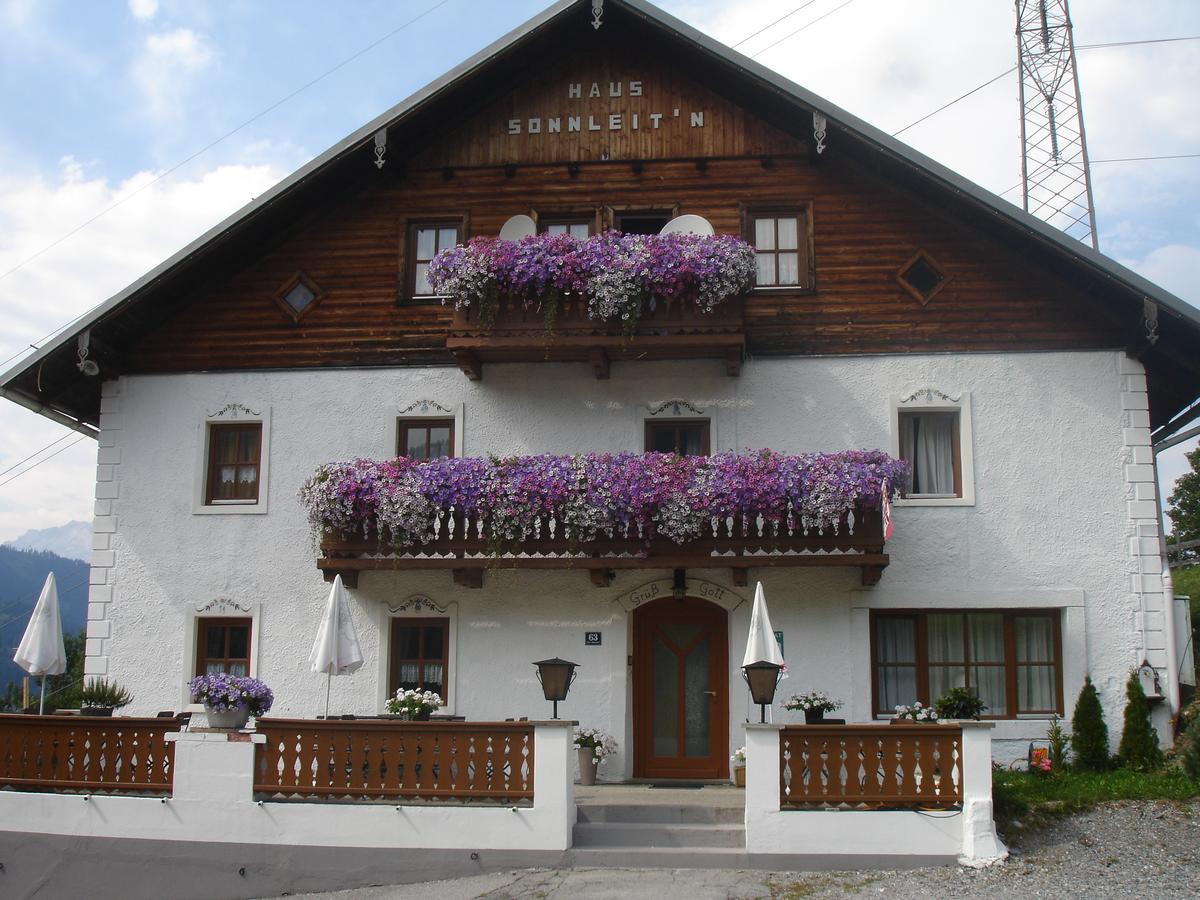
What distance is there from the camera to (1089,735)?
1551cm

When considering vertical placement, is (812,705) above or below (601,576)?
below

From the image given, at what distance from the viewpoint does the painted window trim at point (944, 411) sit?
1642 cm

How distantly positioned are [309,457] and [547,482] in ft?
12.3

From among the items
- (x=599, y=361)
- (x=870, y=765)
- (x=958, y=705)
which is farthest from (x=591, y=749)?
(x=599, y=361)

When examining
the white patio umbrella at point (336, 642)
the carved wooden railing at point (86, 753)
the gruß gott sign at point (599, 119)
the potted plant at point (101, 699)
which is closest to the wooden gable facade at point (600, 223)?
the gruß gott sign at point (599, 119)

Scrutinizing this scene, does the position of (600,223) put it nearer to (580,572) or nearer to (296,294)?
(296,294)

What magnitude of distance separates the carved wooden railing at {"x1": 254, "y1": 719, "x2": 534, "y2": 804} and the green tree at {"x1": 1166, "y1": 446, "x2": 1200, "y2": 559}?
1184 inches

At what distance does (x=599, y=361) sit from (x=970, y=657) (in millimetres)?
6069

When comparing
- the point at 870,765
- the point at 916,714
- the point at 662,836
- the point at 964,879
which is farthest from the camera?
the point at 916,714

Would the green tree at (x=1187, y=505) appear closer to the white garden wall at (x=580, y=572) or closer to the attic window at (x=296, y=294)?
the white garden wall at (x=580, y=572)

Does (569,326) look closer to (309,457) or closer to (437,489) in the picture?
(437,489)

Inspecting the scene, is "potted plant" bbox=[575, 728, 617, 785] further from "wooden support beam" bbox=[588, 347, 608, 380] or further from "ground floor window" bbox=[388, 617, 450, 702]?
"wooden support beam" bbox=[588, 347, 608, 380]

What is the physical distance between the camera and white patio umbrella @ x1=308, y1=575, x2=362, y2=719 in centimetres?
1395

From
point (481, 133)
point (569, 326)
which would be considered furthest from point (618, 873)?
point (481, 133)
